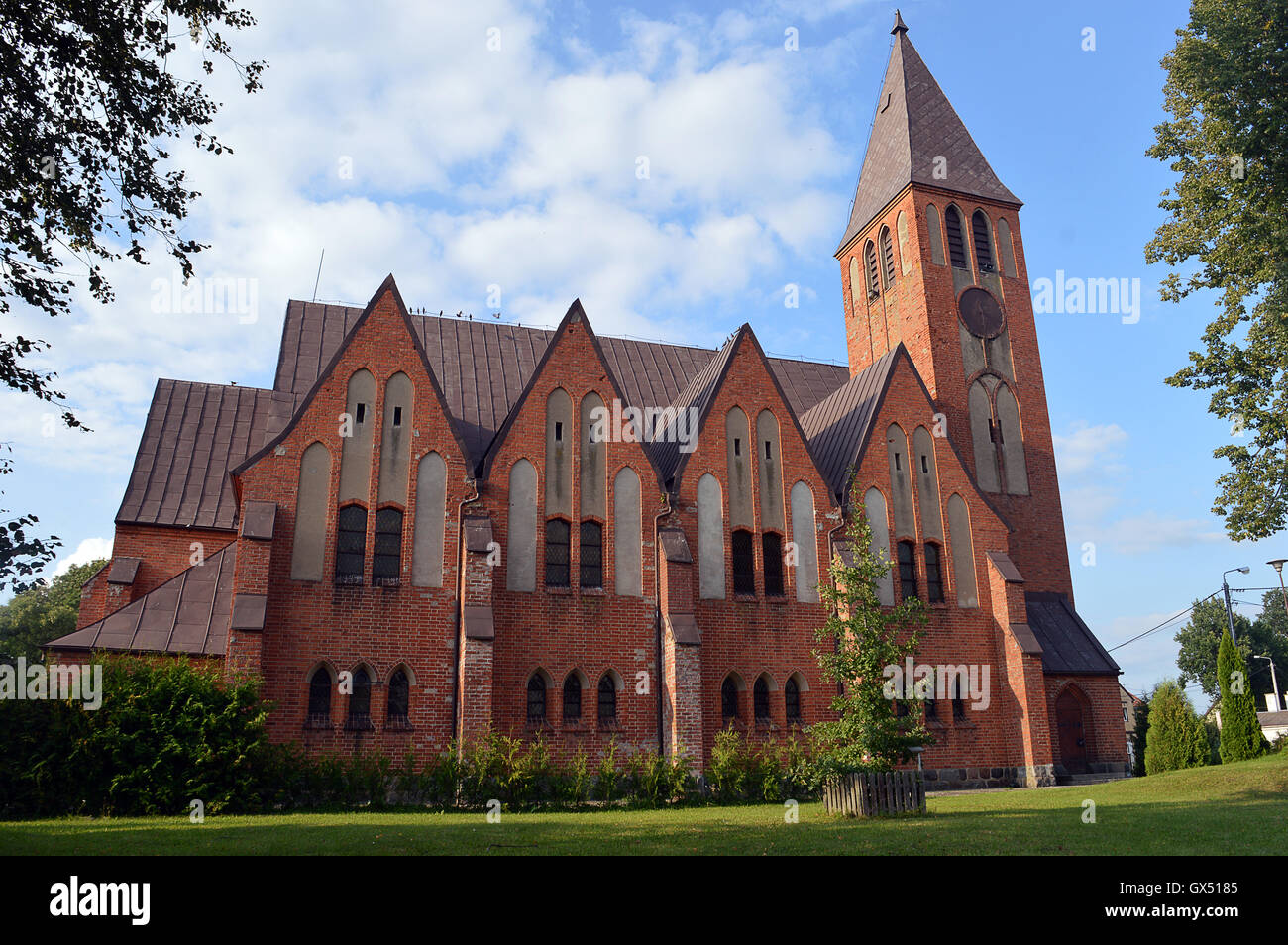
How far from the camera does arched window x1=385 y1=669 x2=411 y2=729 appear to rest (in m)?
22.8

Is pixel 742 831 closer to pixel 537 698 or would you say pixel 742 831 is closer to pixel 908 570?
pixel 537 698

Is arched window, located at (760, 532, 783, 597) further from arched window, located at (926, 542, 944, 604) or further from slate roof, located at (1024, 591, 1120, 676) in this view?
slate roof, located at (1024, 591, 1120, 676)

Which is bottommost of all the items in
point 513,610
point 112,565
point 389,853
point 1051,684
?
point 389,853

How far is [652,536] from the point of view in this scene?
26.1m

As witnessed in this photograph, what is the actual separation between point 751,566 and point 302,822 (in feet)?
46.6

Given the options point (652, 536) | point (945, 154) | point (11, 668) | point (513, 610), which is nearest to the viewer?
point (11, 668)

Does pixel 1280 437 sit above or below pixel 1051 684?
above

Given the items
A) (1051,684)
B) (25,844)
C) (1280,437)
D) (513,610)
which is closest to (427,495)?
(513,610)

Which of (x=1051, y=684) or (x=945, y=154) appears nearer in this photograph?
(x=1051, y=684)

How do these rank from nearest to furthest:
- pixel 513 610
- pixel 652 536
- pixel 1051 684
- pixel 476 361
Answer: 1. pixel 513 610
2. pixel 652 536
3. pixel 1051 684
4. pixel 476 361

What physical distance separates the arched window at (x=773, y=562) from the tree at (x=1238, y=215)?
12107 millimetres

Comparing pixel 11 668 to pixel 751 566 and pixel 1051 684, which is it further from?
pixel 1051 684

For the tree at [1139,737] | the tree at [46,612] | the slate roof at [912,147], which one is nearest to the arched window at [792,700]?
the tree at [1139,737]

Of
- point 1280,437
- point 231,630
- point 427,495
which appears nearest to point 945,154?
point 1280,437
